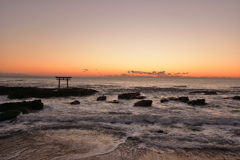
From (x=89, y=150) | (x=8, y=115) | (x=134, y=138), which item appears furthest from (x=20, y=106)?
(x=134, y=138)

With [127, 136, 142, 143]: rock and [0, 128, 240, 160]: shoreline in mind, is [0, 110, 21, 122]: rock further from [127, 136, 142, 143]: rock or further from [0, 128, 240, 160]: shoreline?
[127, 136, 142, 143]: rock

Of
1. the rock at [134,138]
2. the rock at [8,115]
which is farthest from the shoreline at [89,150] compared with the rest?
the rock at [8,115]

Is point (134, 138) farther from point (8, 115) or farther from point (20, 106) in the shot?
point (20, 106)

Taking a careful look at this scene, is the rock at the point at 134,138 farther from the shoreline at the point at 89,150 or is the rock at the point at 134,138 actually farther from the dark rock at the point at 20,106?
the dark rock at the point at 20,106

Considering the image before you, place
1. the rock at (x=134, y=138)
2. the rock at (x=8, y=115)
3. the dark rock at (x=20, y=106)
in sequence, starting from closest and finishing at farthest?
the rock at (x=134, y=138), the rock at (x=8, y=115), the dark rock at (x=20, y=106)

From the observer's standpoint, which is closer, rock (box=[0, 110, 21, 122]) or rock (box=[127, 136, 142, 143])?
rock (box=[127, 136, 142, 143])

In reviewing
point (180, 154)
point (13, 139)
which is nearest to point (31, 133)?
point (13, 139)

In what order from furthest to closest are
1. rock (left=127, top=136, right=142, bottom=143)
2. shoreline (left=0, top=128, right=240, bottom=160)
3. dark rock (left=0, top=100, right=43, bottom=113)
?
dark rock (left=0, top=100, right=43, bottom=113), rock (left=127, top=136, right=142, bottom=143), shoreline (left=0, top=128, right=240, bottom=160)

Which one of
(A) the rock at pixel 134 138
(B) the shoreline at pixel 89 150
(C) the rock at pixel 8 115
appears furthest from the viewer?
(C) the rock at pixel 8 115

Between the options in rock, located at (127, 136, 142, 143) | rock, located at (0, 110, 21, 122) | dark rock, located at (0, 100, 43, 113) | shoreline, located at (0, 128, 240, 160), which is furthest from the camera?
dark rock, located at (0, 100, 43, 113)

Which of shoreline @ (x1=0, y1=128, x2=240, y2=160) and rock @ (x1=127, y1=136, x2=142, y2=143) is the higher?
shoreline @ (x1=0, y1=128, x2=240, y2=160)

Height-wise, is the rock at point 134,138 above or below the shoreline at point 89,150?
below

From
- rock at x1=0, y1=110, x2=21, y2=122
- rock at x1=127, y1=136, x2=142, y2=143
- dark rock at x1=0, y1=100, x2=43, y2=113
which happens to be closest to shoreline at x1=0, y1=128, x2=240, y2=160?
rock at x1=127, y1=136, x2=142, y2=143

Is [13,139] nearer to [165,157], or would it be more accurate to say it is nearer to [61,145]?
[61,145]
